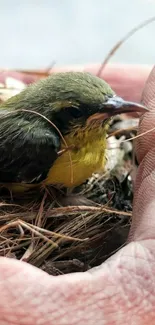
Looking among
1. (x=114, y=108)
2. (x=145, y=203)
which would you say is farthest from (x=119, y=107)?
(x=145, y=203)

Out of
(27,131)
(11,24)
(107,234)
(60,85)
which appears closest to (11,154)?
(27,131)

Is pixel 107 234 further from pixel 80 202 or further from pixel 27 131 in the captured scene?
pixel 27 131

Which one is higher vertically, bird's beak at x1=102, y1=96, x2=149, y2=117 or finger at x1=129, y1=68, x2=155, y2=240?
bird's beak at x1=102, y1=96, x2=149, y2=117

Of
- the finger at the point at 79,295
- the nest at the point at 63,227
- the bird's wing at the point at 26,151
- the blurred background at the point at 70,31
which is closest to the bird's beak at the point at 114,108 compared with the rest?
the bird's wing at the point at 26,151

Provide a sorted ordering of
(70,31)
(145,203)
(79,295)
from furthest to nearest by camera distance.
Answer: (70,31), (145,203), (79,295)

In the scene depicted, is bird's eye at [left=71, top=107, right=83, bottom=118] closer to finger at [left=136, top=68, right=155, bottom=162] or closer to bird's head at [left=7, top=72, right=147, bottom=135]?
bird's head at [left=7, top=72, right=147, bottom=135]

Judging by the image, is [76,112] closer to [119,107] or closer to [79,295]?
[119,107]

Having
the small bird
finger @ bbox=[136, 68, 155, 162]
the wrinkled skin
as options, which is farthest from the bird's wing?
the wrinkled skin
